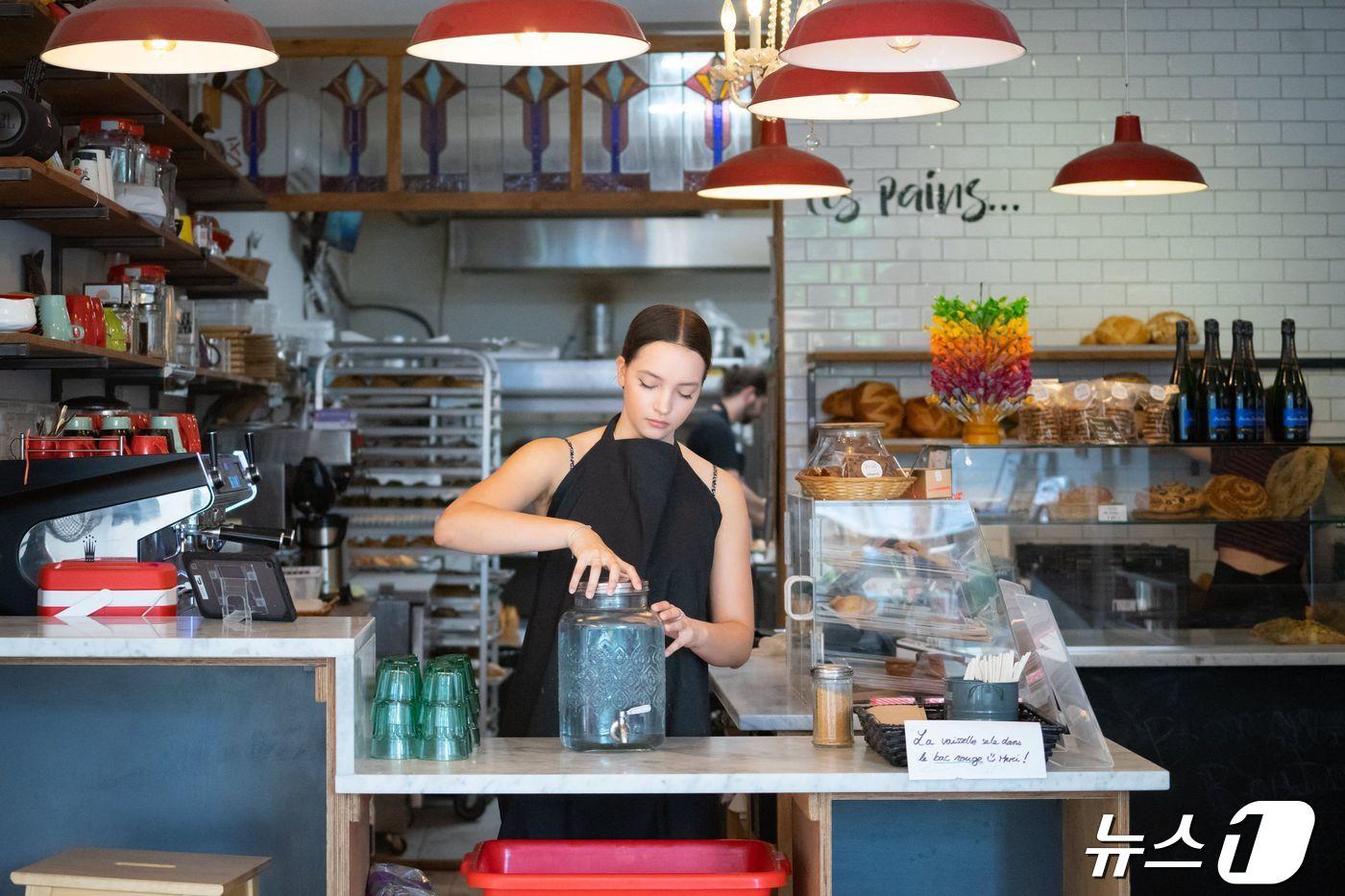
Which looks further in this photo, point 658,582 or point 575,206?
point 575,206

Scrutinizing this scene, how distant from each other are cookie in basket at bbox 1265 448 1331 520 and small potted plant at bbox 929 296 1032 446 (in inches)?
32.1

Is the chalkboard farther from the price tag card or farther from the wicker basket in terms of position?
the wicker basket

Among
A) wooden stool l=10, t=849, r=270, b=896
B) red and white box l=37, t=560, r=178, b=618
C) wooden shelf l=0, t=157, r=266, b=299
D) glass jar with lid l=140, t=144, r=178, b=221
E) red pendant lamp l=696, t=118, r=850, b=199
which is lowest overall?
wooden stool l=10, t=849, r=270, b=896

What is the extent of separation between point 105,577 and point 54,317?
1.22 meters

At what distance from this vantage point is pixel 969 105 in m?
6.25

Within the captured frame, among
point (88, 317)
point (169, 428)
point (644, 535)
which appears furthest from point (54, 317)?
point (644, 535)

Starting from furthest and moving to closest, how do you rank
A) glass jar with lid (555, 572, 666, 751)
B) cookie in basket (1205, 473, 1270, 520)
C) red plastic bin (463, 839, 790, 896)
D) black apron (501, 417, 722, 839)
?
cookie in basket (1205, 473, 1270, 520) < black apron (501, 417, 722, 839) < glass jar with lid (555, 572, 666, 751) < red plastic bin (463, 839, 790, 896)

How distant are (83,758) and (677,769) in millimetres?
1071

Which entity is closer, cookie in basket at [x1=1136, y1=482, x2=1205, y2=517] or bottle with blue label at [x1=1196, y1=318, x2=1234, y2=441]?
cookie in basket at [x1=1136, y1=482, x2=1205, y2=517]

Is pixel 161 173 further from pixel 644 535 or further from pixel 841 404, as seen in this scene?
pixel 841 404

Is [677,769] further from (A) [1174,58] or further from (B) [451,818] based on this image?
(A) [1174,58]

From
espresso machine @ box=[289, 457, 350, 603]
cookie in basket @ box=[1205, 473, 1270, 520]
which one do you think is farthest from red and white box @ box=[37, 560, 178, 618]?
cookie in basket @ box=[1205, 473, 1270, 520]

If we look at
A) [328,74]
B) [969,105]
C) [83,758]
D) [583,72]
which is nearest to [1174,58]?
[969,105]

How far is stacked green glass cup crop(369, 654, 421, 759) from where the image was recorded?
237cm
